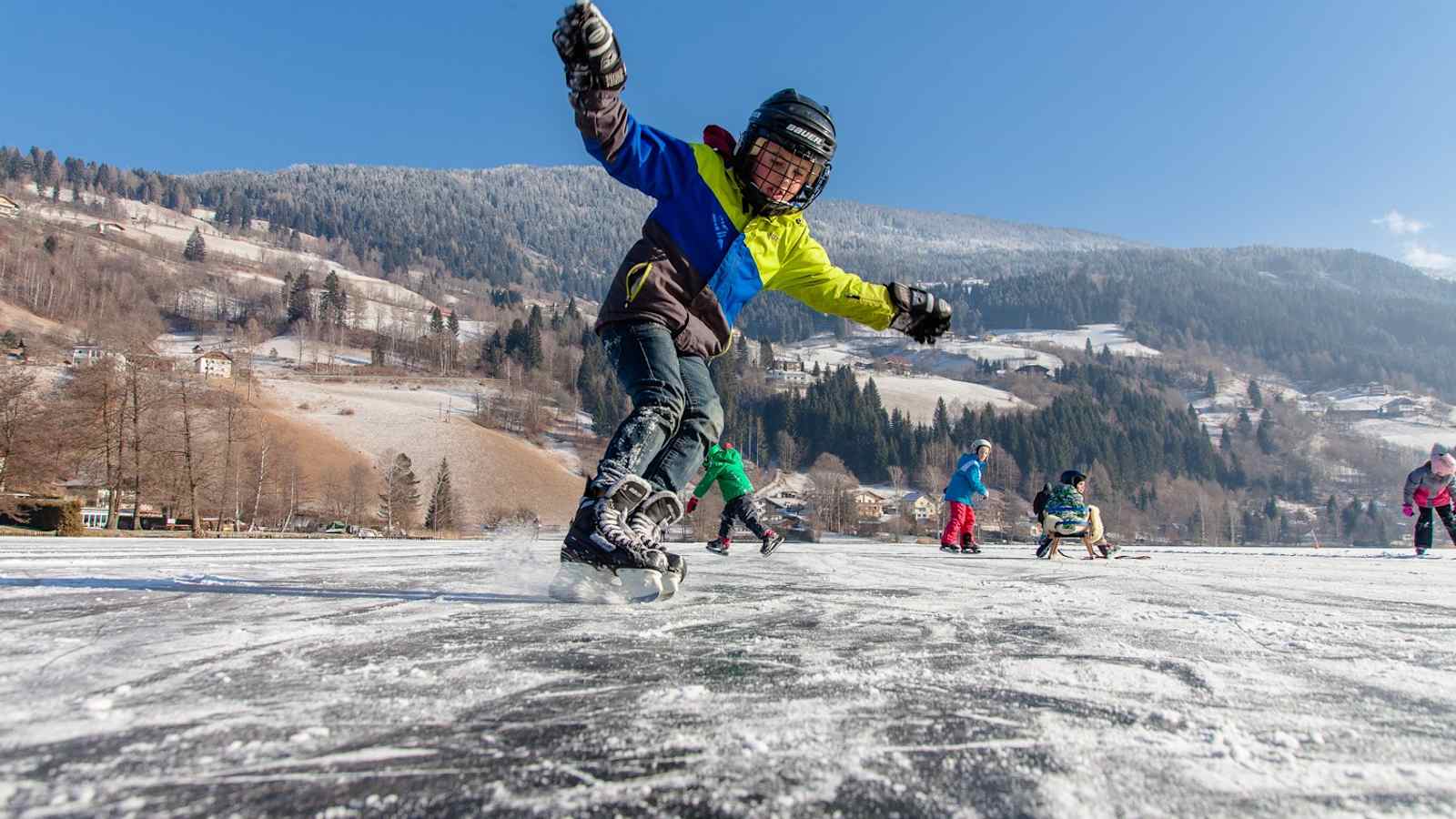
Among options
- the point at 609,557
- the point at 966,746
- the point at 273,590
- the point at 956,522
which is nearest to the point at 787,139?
the point at 609,557

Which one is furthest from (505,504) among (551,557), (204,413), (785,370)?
(785,370)

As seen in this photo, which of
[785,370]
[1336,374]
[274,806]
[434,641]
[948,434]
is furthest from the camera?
[1336,374]

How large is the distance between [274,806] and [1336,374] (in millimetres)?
215494

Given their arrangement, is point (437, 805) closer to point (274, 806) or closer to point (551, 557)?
point (274, 806)

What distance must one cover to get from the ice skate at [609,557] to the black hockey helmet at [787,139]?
1.24 m

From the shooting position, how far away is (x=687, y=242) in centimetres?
279

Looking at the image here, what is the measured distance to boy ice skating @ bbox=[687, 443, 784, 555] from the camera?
18.0 ft

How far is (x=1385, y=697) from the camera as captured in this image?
3.53 ft

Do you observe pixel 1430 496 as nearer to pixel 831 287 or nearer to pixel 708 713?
pixel 831 287

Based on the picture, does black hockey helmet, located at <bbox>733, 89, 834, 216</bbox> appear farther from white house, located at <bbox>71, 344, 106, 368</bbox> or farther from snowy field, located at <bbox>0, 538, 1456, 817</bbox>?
white house, located at <bbox>71, 344, 106, 368</bbox>

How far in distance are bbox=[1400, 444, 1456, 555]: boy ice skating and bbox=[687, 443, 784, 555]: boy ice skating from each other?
9.23 metres

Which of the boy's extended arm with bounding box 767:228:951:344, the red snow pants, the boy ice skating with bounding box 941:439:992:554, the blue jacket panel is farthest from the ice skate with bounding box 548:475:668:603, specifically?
the red snow pants

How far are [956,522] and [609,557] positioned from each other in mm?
9252

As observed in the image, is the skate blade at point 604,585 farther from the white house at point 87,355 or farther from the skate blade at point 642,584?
the white house at point 87,355
